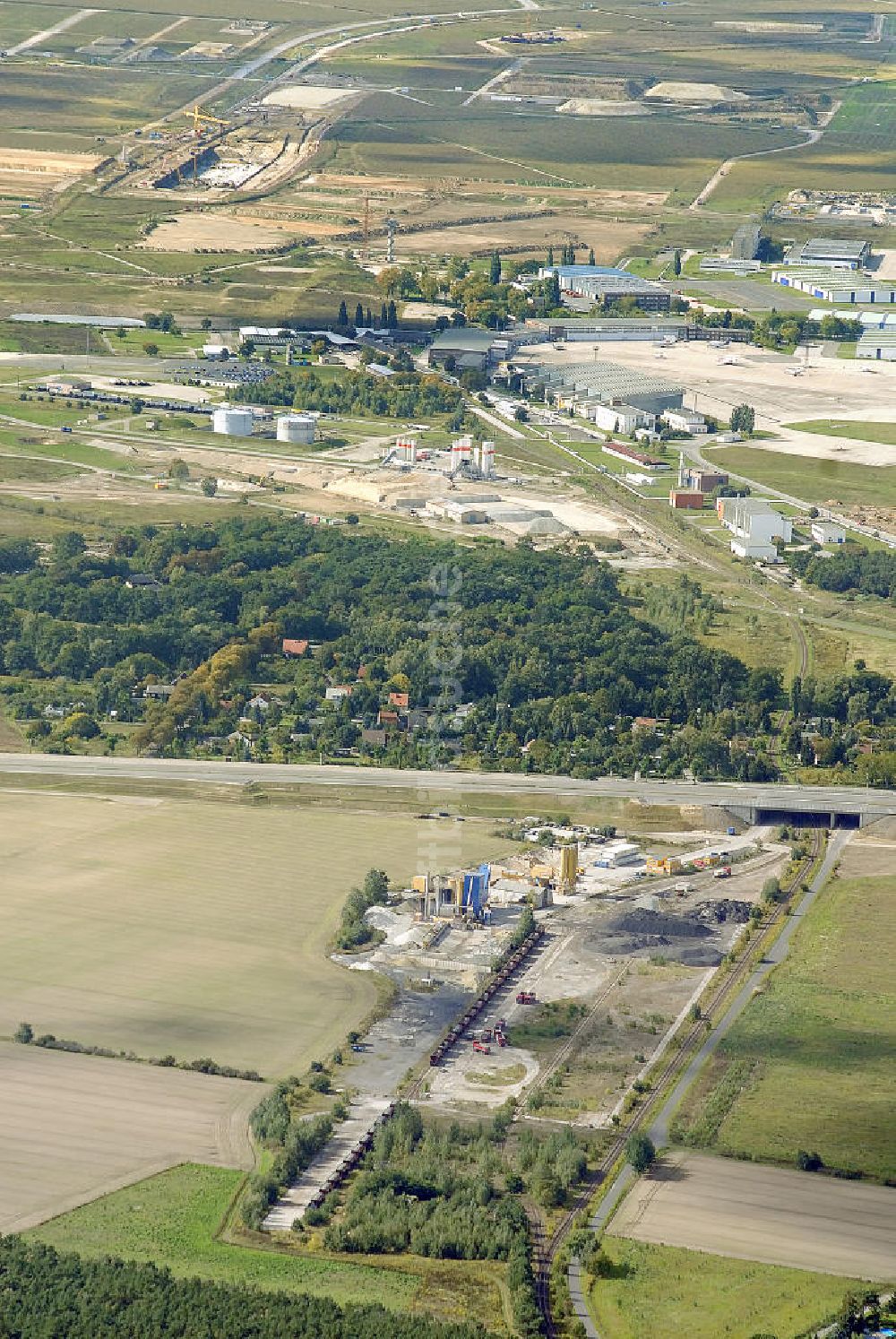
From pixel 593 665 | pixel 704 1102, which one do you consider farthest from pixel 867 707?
pixel 704 1102

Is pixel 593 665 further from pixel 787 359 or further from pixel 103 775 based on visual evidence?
pixel 787 359

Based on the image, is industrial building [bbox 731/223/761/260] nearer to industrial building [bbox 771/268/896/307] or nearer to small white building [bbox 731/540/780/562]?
industrial building [bbox 771/268/896/307]

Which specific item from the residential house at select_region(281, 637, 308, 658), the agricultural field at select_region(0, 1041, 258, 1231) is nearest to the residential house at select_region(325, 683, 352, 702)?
the residential house at select_region(281, 637, 308, 658)

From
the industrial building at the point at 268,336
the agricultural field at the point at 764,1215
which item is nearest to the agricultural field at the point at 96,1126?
the agricultural field at the point at 764,1215

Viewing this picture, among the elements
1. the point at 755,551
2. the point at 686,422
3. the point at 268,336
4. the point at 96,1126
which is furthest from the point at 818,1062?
the point at 268,336

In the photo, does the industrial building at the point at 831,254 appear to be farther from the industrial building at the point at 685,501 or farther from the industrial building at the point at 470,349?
the industrial building at the point at 685,501
